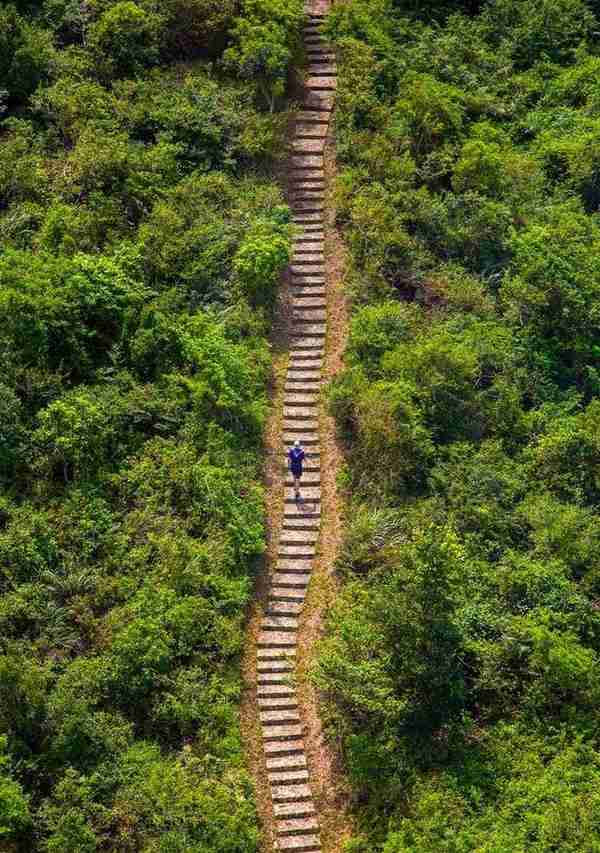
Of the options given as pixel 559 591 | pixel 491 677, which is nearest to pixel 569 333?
pixel 559 591

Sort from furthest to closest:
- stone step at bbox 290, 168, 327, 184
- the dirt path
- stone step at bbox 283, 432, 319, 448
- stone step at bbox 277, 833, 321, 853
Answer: stone step at bbox 290, 168, 327, 184 → stone step at bbox 283, 432, 319, 448 → the dirt path → stone step at bbox 277, 833, 321, 853

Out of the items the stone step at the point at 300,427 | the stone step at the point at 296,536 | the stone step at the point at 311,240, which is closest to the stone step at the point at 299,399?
the stone step at the point at 300,427

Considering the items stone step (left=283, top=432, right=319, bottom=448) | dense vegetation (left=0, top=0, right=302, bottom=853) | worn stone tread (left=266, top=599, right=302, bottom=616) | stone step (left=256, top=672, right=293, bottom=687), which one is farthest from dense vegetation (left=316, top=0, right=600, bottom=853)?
dense vegetation (left=0, top=0, right=302, bottom=853)

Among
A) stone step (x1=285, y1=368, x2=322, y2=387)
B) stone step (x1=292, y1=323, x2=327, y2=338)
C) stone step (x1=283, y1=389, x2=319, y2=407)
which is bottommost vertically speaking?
stone step (x1=283, y1=389, x2=319, y2=407)

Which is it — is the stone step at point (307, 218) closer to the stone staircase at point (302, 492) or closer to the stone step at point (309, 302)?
the stone staircase at point (302, 492)

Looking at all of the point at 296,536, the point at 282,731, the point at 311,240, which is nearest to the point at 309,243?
the point at 311,240

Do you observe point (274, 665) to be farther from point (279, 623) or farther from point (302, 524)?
point (302, 524)

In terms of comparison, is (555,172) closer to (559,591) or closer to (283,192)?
(283,192)

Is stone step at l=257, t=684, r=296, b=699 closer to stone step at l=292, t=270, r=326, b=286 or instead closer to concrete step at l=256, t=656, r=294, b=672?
concrete step at l=256, t=656, r=294, b=672
